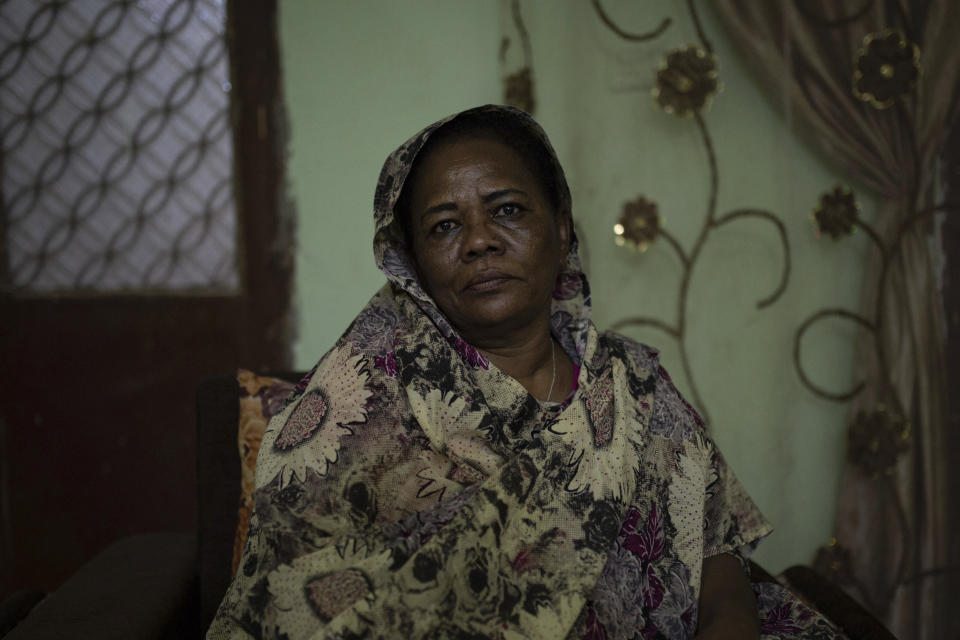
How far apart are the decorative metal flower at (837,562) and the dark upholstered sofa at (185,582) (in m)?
0.72

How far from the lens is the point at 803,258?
2090mm

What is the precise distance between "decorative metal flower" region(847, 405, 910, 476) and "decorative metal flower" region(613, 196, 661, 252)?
821 mm

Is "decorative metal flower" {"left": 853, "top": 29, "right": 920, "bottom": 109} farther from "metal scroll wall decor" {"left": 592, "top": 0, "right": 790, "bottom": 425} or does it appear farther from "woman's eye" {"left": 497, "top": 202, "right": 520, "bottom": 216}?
"woman's eye" {"left": 497, "top": 202, "right": 520, "bottom": 216}

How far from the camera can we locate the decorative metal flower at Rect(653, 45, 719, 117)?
203 centimetres

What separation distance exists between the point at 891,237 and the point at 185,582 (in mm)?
2061

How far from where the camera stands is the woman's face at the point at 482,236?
133 centimetres

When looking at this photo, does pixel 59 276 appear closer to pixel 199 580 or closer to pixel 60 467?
pixel 60 467

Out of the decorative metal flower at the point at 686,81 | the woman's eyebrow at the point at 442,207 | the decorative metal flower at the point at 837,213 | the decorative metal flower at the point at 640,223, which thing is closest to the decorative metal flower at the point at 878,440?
the decorative metal flower at the point at 837,213

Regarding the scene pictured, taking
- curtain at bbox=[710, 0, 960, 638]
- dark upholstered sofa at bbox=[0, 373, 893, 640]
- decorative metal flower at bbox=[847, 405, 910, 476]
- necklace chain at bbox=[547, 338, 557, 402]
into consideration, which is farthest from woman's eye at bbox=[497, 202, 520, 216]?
decorative metal flower at bbox=[847, 405, 910, 476]

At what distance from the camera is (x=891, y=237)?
77.6 inches

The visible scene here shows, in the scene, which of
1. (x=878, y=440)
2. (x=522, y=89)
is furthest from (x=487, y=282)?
(x=878, y=440)

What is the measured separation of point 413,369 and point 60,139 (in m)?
1.93

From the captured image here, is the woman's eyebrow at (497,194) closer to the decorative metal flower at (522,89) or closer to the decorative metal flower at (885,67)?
the decorative metal flower at (522,89)

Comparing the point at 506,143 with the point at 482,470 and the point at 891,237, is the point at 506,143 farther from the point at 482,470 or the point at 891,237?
the point at 891,237
